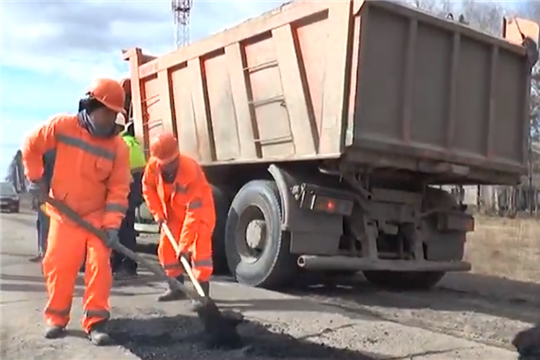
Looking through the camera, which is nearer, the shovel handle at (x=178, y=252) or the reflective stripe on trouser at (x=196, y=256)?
the shovel handle at (x=178, y=252)

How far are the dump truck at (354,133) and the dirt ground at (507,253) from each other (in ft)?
8.68

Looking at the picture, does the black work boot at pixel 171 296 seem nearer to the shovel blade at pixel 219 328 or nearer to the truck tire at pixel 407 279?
the shovel blade at pixel 219 328

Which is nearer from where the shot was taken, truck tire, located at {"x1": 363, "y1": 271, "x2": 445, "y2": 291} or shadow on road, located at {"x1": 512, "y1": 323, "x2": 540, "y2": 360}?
shadow on road, located at {"x1": 512, "y1": 323, "x2": 540, "y2": 360}

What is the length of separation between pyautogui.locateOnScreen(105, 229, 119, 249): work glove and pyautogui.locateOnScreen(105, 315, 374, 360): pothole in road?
1.95 feet

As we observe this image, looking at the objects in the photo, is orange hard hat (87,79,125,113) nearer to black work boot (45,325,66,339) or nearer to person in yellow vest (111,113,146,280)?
black work boot (45,325,66,339)

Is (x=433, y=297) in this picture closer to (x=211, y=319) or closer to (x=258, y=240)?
(x=258, y=240)

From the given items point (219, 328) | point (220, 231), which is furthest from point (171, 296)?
point (220, 231)

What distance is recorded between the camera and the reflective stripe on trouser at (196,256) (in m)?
6.18

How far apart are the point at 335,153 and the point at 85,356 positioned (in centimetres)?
304

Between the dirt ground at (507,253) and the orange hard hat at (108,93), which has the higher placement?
the orange hard hat at (108,93)

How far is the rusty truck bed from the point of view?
22.3ft

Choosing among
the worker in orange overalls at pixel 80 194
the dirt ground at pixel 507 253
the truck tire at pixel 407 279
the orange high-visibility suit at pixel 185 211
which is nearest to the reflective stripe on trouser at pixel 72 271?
the worker in orange overalls at pixel 80 194

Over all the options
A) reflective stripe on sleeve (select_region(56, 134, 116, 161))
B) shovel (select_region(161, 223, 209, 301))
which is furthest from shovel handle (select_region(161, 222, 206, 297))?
reflective stripe on sleeve (select_region(56, 134, 116, 161))

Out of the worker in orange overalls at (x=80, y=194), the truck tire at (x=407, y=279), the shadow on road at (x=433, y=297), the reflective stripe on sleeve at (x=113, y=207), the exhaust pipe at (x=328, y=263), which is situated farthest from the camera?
the truck tire at (x=407, y=279)
